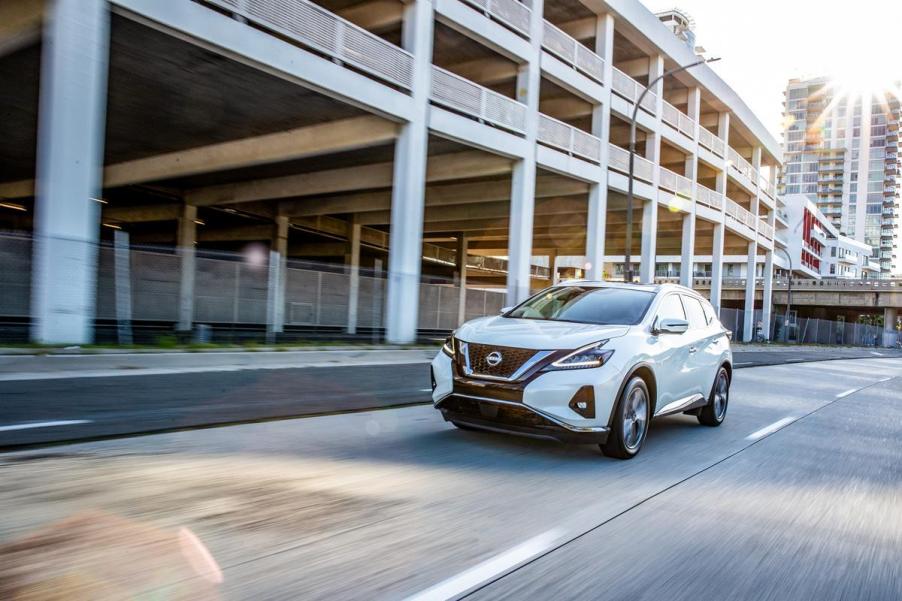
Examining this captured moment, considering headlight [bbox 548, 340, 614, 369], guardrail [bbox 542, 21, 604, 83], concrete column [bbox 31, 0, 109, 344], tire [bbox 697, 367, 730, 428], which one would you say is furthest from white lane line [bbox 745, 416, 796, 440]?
guardrail [bbox 542, 21, 604, 83]

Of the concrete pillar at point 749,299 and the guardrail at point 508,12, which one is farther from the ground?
the guardrail at point 508,12

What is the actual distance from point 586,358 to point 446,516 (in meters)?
2.17

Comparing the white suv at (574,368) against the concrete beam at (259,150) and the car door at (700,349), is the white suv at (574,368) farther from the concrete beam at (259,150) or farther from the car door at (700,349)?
the concrete beam at (259,150)

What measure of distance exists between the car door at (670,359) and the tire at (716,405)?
101cm

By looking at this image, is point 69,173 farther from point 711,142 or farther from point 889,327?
point 889,327

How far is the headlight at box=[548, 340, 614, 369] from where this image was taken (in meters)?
5.93

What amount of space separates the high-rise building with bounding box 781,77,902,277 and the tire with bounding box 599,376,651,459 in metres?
191

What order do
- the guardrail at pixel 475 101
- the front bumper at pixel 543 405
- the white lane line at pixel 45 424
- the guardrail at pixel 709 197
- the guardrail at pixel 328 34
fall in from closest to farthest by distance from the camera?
1. the front bumper at pixel 543 405
2. the white lane line at pixel 45 424
3. the guardrail at pixel 328 34
4. the guardrail at pixel 475 101
5. the guardrail at pixel 709 197

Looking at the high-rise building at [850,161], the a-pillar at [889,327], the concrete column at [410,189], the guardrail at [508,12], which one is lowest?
the a-pillar at [889,327]

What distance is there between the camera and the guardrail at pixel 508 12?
21969 millimetres

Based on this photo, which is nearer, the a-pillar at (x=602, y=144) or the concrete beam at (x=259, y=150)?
the concrete beam at (x=259, y=150)

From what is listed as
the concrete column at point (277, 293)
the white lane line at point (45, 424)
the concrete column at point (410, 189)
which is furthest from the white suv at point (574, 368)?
the concrete column at point (410, 189)

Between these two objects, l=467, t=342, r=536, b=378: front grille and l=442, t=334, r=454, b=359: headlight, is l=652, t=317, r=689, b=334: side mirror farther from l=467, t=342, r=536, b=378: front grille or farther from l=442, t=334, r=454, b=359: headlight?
l=442, t=334, r=454, b=359: headlight

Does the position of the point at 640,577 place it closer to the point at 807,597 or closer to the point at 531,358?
the point at 807,597
